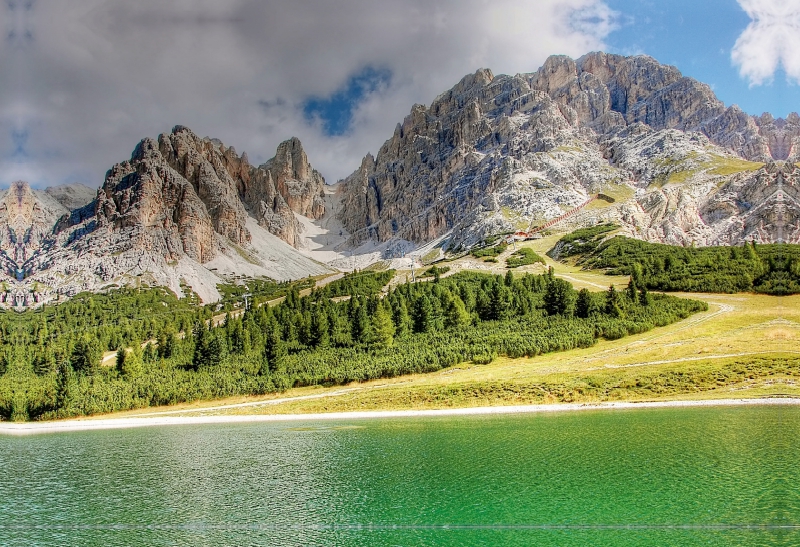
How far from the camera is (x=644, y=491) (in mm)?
26250

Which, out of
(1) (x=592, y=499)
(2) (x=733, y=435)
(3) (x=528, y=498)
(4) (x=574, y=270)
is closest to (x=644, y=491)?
(1) (x=592, y=499)

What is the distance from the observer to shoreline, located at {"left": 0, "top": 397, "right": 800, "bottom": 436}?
49.4m

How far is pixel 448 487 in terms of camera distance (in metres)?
29.3

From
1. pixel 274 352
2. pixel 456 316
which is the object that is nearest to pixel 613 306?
pixel 456 316

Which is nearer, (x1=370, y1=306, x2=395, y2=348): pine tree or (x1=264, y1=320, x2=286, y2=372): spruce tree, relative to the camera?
(x1=264, y1=320, x2=286, y2=372): spruce tree

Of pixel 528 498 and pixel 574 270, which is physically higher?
pixel 574 270

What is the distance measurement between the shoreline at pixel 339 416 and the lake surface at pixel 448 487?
13.1 ft

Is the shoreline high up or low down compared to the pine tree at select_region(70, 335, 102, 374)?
down

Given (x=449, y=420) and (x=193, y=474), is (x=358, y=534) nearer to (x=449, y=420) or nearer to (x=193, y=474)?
(x=193, y=474)

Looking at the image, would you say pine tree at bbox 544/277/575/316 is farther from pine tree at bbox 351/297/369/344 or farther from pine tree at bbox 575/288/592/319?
pine tree at bbox 351/297/369/344

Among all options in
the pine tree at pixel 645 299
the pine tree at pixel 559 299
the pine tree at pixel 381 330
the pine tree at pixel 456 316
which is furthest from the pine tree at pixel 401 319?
the pine tree at pixel 645 299

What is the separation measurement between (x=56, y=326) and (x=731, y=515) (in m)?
177

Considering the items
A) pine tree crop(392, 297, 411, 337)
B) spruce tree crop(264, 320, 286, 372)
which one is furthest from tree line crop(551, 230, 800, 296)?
spruce tree crop(264, 320, 286, 372)

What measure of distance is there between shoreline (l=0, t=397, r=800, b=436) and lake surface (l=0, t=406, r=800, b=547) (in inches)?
157
